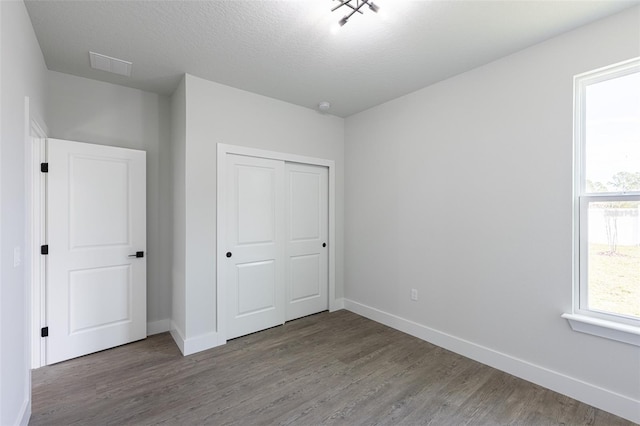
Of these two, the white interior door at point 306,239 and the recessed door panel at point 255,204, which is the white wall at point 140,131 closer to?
the recessed door panel at point 255,204

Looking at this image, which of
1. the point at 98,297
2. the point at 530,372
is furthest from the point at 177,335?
the point at 530,372

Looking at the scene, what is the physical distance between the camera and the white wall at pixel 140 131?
2836mm

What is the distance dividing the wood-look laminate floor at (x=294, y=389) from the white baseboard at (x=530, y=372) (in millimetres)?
62

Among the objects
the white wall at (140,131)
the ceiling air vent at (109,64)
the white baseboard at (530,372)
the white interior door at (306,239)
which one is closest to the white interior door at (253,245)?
the white interior door at (306,239)

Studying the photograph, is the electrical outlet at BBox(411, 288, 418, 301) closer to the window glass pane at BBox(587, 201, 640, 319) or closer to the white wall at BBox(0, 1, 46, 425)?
the window glass pane at BBox(587, 201, 640, 319)

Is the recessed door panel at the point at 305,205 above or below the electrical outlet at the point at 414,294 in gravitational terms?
above

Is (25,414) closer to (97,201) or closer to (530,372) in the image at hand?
(97,201)

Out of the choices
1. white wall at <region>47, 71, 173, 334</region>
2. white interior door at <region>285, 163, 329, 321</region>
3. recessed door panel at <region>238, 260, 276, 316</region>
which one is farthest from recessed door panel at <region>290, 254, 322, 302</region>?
white wall at <region>47, 71, 173, 334</region>

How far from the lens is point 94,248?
9.20 ft

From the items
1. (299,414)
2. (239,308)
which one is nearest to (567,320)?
(299,414)

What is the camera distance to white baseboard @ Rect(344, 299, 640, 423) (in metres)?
1.92

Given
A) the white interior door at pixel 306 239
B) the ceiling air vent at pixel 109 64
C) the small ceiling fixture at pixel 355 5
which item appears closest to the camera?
the small ceiling fixture at pixel 355 5

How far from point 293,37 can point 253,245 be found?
2.11m

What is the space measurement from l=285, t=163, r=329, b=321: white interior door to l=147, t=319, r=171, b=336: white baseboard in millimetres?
1371
